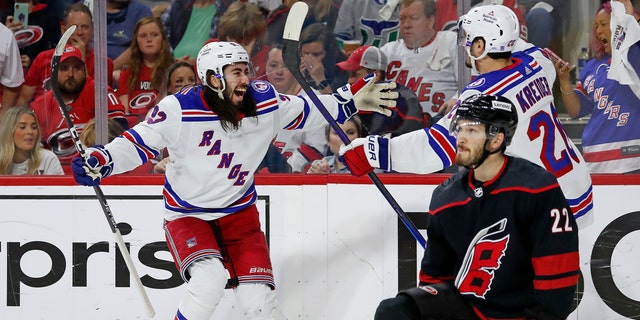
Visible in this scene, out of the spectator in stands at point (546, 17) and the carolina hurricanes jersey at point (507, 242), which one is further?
the spectator in stands at point (546, 17)

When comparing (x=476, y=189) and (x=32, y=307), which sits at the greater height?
(x=476, y=189)

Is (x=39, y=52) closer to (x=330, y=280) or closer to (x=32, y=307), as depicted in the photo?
(x=32, y=307)

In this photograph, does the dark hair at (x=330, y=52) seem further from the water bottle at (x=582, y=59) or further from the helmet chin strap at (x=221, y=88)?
the water bottle at (x=582, y=59)

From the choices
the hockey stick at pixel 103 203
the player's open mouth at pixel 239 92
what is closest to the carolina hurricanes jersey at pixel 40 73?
the hockey stick at pixel 103 203

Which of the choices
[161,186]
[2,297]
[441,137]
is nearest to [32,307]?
[2,297]

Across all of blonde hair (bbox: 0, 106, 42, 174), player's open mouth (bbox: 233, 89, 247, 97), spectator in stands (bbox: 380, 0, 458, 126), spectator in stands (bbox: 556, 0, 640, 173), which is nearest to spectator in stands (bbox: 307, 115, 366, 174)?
spectator in stands (bbox: 380, 0, 458, 126)

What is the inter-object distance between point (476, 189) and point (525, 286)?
0.28 metres

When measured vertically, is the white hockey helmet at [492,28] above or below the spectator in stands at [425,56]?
above

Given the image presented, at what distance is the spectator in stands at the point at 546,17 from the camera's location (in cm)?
432

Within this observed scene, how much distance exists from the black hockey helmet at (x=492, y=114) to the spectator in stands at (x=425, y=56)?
1.60 m

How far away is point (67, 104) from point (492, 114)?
251 cm

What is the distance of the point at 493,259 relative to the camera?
272cm

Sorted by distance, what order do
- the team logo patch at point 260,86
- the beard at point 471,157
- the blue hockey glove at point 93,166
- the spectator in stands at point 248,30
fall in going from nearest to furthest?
the beard at point 471,157 < the blue hockey glove at point 93,166 < the team logo patch at point 260,86 < the spectator in stands at point 248,30

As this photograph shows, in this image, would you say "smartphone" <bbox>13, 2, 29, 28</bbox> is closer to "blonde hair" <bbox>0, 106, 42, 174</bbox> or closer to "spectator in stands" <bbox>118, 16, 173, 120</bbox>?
"blonde hair" <bbox>0, 106, 42, 174</bbox>
